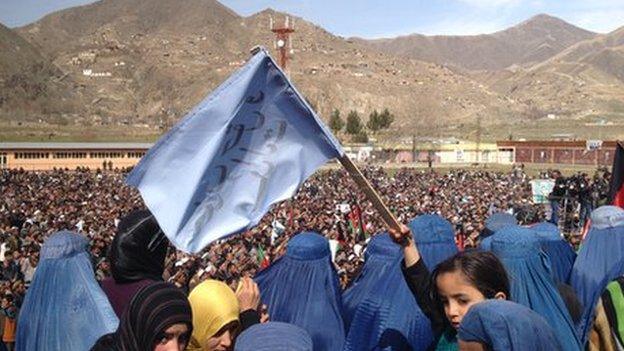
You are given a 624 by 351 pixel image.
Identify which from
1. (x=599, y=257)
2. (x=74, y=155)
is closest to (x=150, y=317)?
(x=599, y=257)

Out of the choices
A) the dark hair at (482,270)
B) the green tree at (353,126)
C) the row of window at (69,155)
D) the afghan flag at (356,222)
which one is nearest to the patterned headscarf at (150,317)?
the dark hair at (482,270)

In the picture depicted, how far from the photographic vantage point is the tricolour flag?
10.8ft

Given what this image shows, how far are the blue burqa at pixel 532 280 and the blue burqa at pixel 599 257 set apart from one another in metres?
0.74

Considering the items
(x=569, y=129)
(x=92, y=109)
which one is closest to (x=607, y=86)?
(x=569, y=129)

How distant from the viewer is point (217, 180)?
342 cm

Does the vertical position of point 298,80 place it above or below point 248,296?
above

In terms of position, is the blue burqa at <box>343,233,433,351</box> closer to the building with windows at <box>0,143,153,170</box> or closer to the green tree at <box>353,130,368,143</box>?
the building with windows at <box>0,143,153,170</box>

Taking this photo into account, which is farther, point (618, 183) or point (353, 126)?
point (353, 126)

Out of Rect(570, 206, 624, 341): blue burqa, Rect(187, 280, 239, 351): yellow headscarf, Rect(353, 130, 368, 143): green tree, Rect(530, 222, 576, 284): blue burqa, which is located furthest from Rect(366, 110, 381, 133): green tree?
Rect(187, 280, 239, 351): yellow headscarf

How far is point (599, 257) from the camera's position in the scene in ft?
13.4

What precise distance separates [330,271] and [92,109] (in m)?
133

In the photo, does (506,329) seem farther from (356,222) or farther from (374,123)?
(374,123)

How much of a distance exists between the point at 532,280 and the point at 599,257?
1.26 m

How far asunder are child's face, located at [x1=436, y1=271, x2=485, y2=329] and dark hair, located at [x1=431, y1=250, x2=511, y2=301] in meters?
0.02
